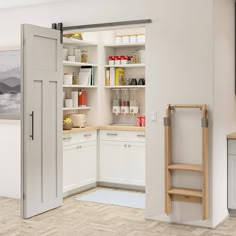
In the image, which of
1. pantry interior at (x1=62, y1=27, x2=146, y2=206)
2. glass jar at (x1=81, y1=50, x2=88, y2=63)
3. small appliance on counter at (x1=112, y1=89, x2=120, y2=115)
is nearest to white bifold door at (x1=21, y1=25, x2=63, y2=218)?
pantry interior at (x1=62, y1=27, x2=146, y2=206)

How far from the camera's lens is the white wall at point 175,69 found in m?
4.62

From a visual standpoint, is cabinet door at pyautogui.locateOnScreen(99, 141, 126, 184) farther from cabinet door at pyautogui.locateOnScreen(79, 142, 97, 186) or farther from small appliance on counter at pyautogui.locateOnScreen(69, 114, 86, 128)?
small appliance on counter at pyautogui.locateOnScreen(69, 114, 86, 128)

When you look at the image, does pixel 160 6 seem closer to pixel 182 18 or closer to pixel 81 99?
pixel 182 18

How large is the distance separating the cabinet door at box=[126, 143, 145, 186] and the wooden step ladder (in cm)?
160

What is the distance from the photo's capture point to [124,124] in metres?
7.06

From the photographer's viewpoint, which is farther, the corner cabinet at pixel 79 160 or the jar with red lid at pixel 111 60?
the jar with red lid at pixel 111 60

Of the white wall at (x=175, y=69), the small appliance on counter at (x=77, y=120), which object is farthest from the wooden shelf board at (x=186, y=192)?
the small appliance on counter at (x=77, y=120)

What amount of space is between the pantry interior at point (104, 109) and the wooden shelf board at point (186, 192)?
1681mm

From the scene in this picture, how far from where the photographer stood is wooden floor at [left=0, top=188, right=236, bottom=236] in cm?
453

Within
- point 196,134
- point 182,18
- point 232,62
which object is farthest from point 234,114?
point 182,18

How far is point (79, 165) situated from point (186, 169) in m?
2.15

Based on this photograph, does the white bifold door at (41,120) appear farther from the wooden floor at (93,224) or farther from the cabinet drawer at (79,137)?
the cabinet drawer at (79,137)

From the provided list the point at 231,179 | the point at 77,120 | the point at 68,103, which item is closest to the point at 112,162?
the point at 77,120

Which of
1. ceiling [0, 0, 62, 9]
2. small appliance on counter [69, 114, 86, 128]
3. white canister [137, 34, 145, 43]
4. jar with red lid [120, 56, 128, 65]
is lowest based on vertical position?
small appliance on counter [69, 114, 86, 128]
